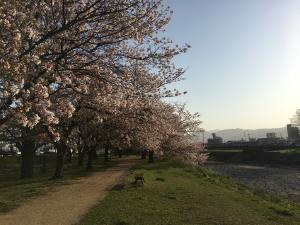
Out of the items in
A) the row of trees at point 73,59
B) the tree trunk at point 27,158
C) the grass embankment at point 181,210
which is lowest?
the grass embankment at point 181,210

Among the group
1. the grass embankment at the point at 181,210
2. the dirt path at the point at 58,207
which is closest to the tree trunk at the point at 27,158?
the dirt path at the point at 58,207

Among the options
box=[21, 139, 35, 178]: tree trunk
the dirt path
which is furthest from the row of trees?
box=[21, 139, 35, 178]: tree trunk

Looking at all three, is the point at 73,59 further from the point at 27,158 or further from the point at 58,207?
the point at 27,158

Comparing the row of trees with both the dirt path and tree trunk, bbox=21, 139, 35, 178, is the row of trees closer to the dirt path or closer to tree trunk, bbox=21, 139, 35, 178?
the dirt path

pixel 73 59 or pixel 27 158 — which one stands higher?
pixel 73 59

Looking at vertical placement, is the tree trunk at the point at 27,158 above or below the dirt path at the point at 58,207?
above

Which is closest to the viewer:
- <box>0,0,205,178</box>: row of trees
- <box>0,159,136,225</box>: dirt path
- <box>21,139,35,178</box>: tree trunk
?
<box>0,0,205,178</box>: row of trees

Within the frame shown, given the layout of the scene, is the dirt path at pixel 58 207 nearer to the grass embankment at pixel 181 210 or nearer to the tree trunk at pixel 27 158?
the grass embankment at pixel 181 210

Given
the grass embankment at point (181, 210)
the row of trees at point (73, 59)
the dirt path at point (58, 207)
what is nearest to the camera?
the row of trees at point (73, 59)

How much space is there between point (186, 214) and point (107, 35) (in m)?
7.77

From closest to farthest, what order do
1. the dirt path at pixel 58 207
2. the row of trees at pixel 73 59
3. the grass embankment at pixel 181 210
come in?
A: the row of trees at pixel 73 59 → the grass embankment at pixel 181 210 → the dirt path at pixel 58 207

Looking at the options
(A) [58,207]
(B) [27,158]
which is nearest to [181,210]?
(A) [58,207]

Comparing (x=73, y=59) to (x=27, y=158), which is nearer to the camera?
(x=73, y=59)

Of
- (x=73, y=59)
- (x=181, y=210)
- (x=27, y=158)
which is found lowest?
(x=181, y=210)
